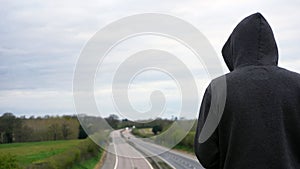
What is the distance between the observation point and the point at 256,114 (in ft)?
8.13

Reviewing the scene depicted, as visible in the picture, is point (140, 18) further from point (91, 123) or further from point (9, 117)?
point (9, 117)

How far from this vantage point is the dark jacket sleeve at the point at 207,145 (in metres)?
2.56

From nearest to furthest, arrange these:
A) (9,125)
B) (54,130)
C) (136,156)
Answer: (136,156) < (9,125) < (54,130)

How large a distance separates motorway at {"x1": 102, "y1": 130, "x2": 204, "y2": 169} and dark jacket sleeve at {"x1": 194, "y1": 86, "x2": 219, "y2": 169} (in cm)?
135

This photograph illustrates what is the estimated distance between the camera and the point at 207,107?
257 cm

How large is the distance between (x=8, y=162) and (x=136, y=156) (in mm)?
18314

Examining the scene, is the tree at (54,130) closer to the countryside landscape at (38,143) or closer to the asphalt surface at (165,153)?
the countryside landscape at (38,143)

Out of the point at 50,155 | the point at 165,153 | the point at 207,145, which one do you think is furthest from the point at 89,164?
the point at 207,145

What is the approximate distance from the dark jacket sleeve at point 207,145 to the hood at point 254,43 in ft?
0.88

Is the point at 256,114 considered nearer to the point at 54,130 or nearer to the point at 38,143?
the point at 54,130

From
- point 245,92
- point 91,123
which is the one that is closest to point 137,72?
point 91,123

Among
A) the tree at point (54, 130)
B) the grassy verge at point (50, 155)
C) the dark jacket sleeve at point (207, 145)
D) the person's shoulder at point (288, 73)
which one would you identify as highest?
the tree at point (54, 130)

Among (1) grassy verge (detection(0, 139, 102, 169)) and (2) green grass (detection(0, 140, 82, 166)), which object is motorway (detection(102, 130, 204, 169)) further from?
(2) green grass (detection(0, 140, 82, 166))

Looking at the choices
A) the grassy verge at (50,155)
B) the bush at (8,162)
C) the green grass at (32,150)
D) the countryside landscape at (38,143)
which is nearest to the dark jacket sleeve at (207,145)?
the countryside landscape at (38,143)
